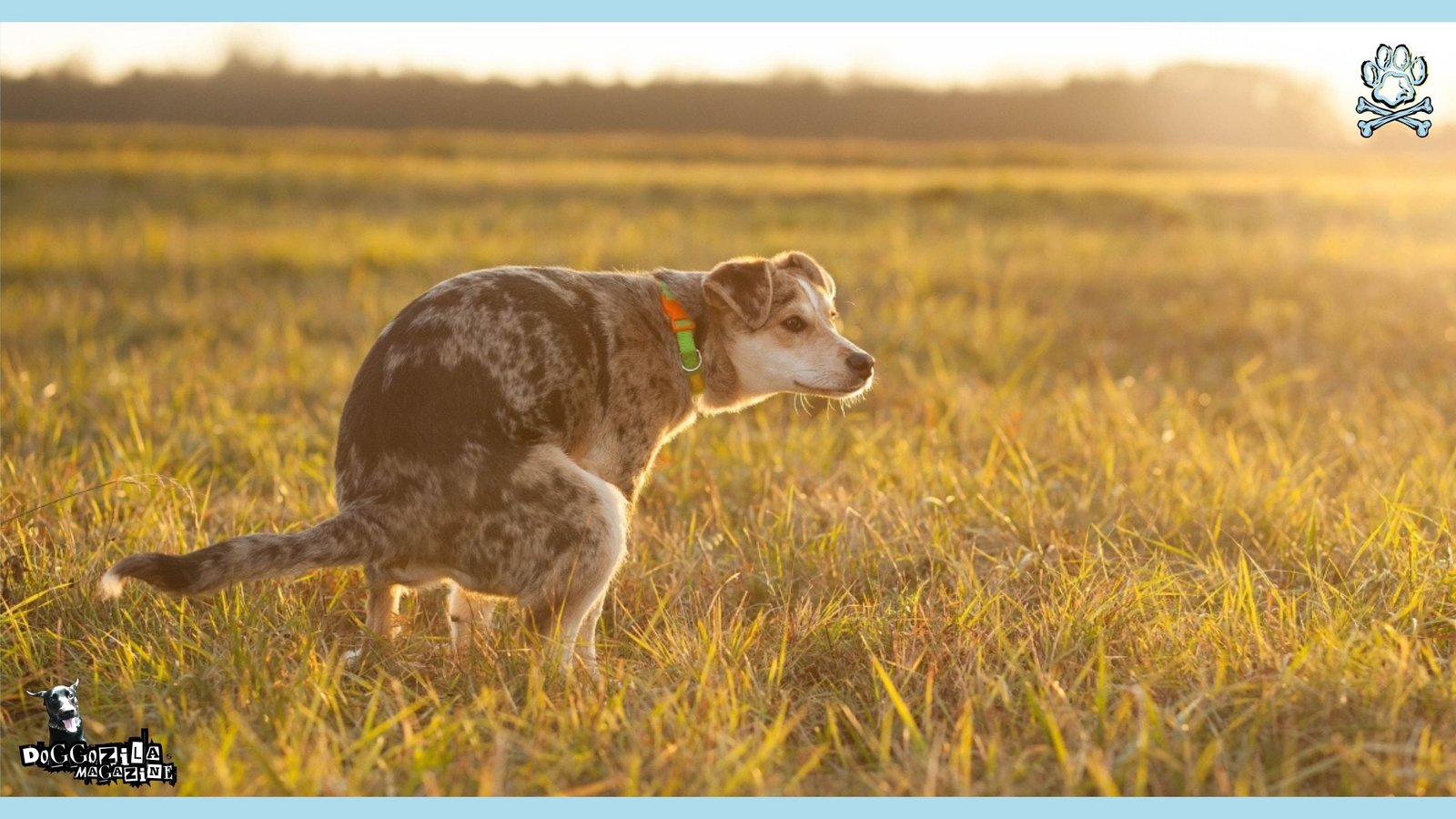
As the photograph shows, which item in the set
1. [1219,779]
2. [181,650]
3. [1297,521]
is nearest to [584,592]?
[181,650]

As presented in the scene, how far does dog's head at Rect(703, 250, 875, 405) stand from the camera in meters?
5.11

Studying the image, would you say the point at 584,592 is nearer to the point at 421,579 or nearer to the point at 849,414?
the point at 421,579

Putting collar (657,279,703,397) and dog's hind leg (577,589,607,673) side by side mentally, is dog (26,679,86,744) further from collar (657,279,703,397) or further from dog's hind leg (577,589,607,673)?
collar (657,279,703,397)

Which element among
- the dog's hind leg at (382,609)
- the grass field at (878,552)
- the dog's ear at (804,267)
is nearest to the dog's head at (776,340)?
the dog's ear at (804,267)

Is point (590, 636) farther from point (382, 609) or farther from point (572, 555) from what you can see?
point (382, 609)

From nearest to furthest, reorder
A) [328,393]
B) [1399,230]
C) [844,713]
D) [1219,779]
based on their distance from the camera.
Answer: [1219,779] < [844,713] < [328,393] < [1399,230]

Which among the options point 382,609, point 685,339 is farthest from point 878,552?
point 382,609

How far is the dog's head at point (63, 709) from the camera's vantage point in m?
3.80

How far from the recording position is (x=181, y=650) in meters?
4.15

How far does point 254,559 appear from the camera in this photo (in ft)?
12.8

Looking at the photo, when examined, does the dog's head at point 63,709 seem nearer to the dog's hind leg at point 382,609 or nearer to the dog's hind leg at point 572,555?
the dog's hind leg at point 382,609

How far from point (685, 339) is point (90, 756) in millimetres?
2499

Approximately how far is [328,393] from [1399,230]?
14.3 m

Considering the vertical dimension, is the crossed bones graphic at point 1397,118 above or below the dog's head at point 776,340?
above
